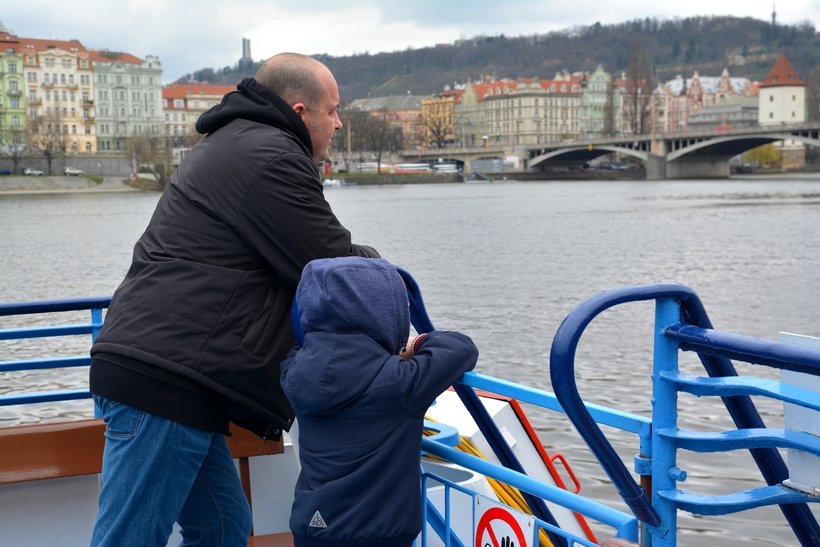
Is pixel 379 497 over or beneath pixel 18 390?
over

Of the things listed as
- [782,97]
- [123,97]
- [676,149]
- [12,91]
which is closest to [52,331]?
[676,149]

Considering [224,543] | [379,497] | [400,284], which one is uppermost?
[400,284]

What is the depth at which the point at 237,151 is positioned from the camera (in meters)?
2.11

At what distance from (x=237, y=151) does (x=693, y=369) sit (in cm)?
919

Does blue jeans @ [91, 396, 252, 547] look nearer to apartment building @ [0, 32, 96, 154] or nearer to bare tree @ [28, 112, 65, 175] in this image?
bare tree @ [28, 112, 65, 175]

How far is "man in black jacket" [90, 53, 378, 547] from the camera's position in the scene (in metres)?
2.04

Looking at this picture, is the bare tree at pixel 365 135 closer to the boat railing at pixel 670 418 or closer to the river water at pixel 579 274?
the river water at pixel 579 274

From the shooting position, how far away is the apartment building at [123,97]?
380 feet

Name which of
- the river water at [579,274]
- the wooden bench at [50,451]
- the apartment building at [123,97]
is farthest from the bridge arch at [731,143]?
the wooden bench at [50,451]

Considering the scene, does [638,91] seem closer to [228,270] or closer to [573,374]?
[228,270]

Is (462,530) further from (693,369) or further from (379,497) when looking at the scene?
(693,369)

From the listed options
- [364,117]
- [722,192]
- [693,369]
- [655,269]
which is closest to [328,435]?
[693,369]

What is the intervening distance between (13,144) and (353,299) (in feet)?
317

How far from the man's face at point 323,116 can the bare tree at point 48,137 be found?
91881mm
